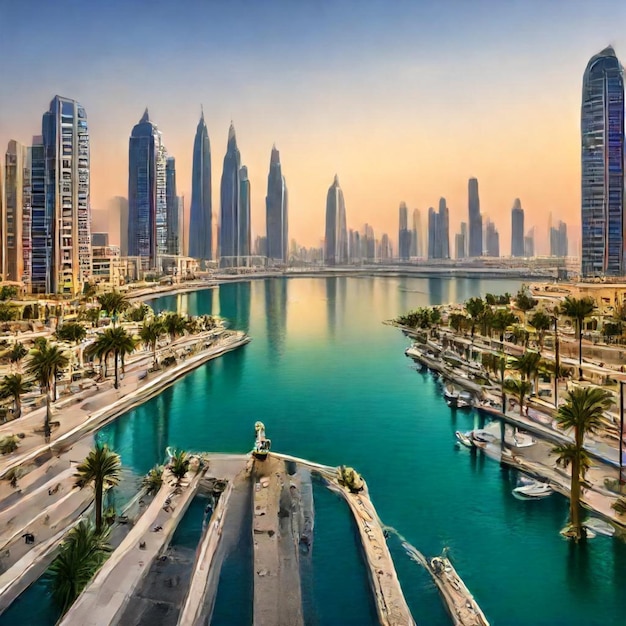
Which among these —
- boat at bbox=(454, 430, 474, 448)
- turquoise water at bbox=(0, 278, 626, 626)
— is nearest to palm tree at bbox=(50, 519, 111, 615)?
turquoise water at bbox=(0, 278, 626, 626)

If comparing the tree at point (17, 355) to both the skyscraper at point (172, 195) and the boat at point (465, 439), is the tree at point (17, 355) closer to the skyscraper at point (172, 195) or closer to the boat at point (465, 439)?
the boat at point (465, 439)

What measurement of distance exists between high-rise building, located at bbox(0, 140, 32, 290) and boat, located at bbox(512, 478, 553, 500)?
3834cm

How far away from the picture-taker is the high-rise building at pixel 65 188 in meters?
39.9

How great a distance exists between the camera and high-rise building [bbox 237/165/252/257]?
5950 inches

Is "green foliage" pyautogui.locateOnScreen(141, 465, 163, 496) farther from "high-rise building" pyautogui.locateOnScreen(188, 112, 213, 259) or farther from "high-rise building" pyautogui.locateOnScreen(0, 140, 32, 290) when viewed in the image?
"high-rise building" pyautogui.locateOnScreen(188, 112, 213, 259)

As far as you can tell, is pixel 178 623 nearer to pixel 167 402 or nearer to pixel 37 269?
pixel 167 402

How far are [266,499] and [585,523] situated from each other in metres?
5.16

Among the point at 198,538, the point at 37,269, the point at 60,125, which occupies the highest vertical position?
the point at 60,125

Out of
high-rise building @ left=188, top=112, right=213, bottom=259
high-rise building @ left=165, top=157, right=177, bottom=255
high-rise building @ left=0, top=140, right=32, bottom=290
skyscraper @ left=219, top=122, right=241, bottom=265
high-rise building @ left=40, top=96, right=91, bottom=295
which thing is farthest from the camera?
skyscraper @ left=219, top=122, right=241, bottom=265

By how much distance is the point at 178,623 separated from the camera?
655 cm

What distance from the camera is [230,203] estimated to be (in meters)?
150

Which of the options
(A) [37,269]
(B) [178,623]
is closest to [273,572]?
(B) [178,623]

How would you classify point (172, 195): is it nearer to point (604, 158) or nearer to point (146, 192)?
point (146, 192)

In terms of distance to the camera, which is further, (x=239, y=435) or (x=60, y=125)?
(x=60, y=125)
